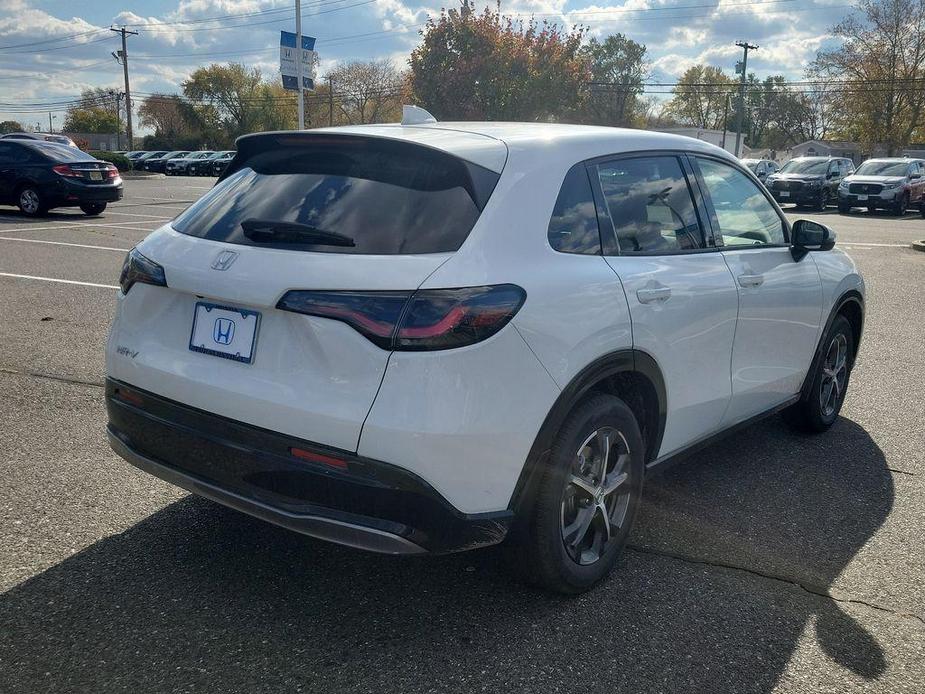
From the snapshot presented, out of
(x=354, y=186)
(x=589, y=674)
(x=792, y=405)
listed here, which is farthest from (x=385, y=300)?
(x=792, y=405)

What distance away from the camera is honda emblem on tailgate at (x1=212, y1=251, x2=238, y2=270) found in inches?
109

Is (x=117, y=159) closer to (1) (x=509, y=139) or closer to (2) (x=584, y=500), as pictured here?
(1) (x=509, y=139)

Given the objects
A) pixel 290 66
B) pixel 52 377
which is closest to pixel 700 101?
pixel 290 66

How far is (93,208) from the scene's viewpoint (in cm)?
1767

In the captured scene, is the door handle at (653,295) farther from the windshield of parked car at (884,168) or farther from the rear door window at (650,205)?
the windshield of parked car at (884,168)

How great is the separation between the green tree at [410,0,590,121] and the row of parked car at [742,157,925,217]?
12.5 metres

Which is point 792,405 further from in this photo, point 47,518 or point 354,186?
point 47,518

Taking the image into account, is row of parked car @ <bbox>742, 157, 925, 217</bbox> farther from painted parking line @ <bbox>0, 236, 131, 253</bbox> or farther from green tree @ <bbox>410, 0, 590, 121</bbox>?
painted parking line @ <bbox>0, 236, 131, 253</bbox>

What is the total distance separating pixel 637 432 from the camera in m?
3.20

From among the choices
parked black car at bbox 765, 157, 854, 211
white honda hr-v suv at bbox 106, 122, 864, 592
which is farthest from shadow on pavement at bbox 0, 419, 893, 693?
parked black car at bbox 765, 157, 854, 211

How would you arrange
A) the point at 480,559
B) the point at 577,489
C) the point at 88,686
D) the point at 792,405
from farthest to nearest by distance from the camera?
the point at 792,405 → the point at 480,559 → the point at 577,489 → the point at 88,686

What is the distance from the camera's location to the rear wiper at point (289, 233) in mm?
2682

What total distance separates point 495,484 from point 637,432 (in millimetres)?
819

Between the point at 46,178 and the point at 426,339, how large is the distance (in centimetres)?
1654
